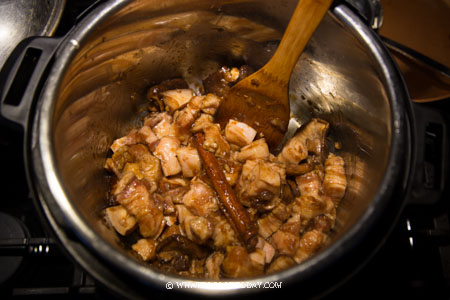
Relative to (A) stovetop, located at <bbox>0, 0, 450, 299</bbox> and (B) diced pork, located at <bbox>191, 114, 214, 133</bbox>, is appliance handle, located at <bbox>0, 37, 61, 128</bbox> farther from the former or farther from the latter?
(B) diced pork, located at <bbox>191, 114, 214, 133</bbox>

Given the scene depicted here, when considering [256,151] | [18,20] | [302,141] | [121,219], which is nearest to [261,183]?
[256,151]

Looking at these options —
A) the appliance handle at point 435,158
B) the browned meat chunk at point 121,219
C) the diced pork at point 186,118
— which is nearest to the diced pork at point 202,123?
the diced pork at point 186,118

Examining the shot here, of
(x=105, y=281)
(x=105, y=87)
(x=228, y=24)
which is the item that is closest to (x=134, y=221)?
(x=105, y=281)

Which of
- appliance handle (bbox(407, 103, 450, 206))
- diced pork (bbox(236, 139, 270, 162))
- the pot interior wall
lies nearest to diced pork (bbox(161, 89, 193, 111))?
the pot interior wall

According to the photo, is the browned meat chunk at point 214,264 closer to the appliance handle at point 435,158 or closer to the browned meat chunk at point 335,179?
the browned meat chunk at point 335,179

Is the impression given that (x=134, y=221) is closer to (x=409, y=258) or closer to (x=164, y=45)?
(x=164, y=45)
